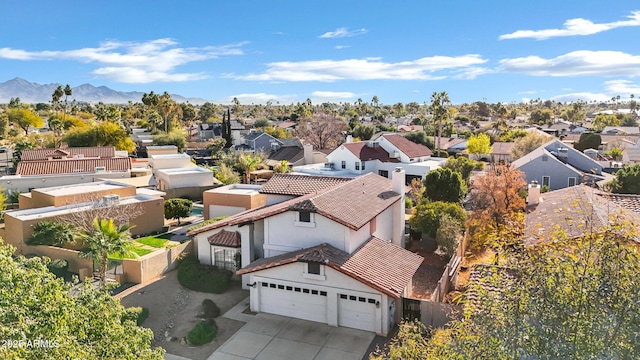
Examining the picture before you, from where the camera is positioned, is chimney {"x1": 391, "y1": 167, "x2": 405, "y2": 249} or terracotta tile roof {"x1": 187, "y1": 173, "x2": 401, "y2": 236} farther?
chimney {"x1": 391, "y1": 167, "x2": 405, "y2": 249}

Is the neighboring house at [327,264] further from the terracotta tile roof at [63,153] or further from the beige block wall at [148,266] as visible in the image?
the terracotta tile roof at [63,153]

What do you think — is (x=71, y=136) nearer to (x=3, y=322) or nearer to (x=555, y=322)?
(x=3, y=322)

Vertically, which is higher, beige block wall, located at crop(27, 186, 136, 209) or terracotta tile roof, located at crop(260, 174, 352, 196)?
terracotta tile roof, located at crop(260, 174, 352, 196)

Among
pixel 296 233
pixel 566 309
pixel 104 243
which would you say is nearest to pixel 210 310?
pixel 296 233

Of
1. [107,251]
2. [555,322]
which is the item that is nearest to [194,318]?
[107,251]

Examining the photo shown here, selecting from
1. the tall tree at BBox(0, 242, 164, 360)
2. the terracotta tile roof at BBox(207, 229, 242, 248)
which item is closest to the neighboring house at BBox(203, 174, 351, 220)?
the terracotta tile roof at BBox(207, 229, 242, 248)

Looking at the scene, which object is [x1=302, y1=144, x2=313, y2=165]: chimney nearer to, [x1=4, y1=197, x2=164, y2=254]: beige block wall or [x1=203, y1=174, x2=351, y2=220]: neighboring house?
[x1=203, y1=174, x2=351, y2=220]: neighboring house
